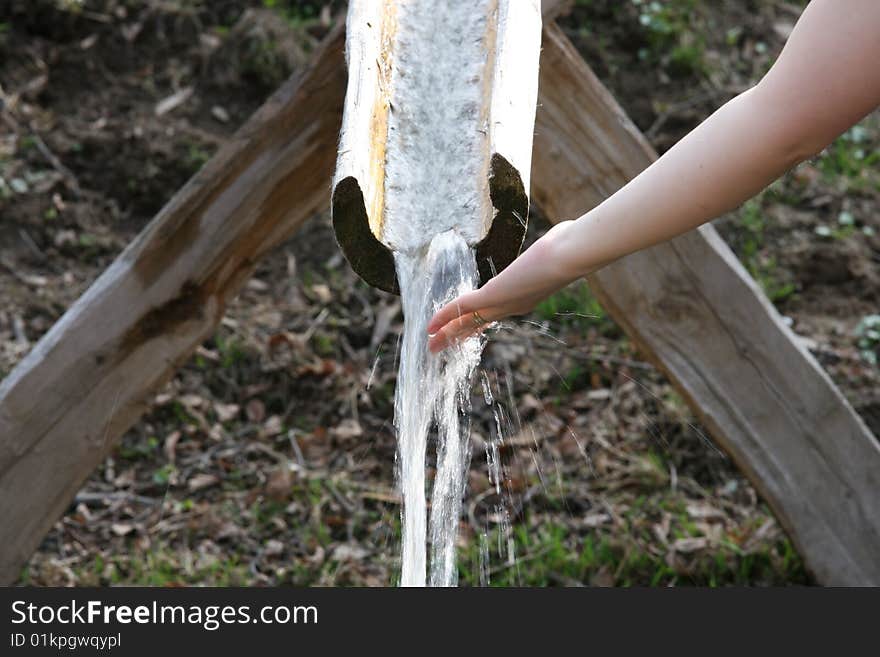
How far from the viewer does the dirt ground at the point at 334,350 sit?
→ 11.8ft

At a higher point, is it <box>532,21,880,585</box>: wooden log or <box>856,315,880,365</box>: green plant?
<box>856,315,880,365</box>: green plant

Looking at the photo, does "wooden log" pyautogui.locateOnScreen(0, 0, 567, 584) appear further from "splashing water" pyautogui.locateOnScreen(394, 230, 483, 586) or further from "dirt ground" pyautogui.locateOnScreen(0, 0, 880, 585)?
"splashing water" pyautogui.locateOnScreen(394, 230, 483, 586)

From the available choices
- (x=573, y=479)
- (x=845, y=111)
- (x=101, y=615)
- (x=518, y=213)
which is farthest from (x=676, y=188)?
(x=573, y=479)

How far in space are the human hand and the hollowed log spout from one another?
23 centimetres

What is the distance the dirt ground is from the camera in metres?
3.58

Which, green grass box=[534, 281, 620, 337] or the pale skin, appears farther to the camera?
green grass box=[534, 281, 620, 337]

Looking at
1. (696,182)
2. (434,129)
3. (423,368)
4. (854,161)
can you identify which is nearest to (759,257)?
(854,161)

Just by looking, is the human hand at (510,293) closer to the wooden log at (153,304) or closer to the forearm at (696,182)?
the forearm at (696,182)

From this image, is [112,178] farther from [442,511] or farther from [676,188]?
[676,188]

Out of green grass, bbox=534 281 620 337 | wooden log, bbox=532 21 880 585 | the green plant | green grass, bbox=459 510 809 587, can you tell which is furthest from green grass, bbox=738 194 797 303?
wooden log, bbox=532 21 880 585

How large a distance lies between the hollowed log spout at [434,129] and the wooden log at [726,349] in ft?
1.28

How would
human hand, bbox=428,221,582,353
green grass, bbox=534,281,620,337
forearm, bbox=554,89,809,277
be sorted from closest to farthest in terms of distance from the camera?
1. forearm, bbox=554,89,809,277
2. human hand, bbox=428,221,582,353
3. green grass, bbox=534,281,620,337

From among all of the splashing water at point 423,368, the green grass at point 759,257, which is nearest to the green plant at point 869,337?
the green grass at point 759,257

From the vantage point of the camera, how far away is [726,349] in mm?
3043
